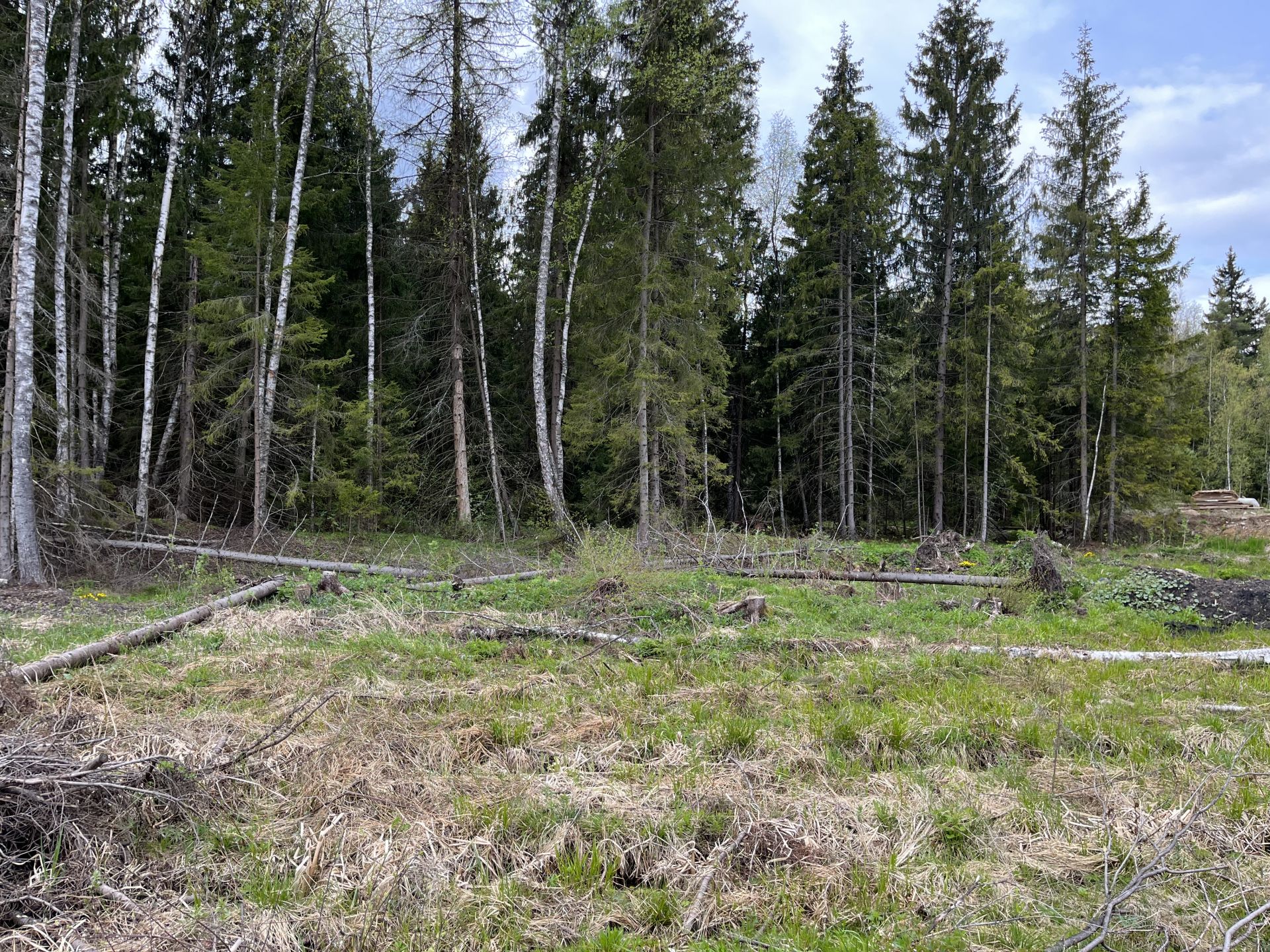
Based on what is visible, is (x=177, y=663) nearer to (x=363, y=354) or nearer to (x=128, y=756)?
(x=128, y=756)

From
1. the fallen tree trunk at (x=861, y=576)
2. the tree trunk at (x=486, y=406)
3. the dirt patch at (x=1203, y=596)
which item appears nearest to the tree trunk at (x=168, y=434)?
the tree trunk at (x=486, y=406)

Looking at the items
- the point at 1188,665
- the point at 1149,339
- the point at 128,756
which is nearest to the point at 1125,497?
the point at 1149,339

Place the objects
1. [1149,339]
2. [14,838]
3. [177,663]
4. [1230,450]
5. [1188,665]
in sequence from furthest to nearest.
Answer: [1230,450] → [1149,339] → [1188,665] → [177,663] → [14,838]

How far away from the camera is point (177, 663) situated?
5.96m

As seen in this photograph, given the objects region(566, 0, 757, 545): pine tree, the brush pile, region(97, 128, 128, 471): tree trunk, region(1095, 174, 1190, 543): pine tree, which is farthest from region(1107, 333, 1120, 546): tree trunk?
region(97, 128, 128, 471): tree trunk

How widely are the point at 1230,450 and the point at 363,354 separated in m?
42.8

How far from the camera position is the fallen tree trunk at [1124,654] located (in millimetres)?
6590

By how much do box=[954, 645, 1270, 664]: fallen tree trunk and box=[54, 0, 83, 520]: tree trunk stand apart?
42.9ft

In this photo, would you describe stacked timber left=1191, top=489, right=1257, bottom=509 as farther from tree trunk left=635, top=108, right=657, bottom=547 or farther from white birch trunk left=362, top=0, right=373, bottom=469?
white birch trunk left=362, top=0, right=373, bottom=469

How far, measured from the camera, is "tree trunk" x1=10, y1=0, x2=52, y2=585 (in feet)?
32.2

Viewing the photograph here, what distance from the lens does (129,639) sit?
6422mm

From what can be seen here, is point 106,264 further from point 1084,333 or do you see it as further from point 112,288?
point 1084,333

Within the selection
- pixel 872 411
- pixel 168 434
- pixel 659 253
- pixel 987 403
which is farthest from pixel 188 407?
pixel 987 403

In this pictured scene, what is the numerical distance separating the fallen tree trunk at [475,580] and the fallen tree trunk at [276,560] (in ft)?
2.61
